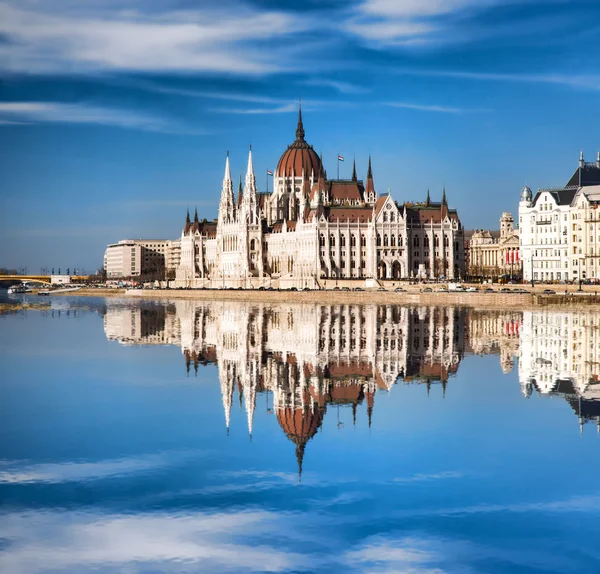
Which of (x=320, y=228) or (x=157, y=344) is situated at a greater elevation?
(x=320, y=228)

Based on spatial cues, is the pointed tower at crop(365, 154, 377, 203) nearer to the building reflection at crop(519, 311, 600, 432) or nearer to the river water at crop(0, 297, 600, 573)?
the building reflection at crop(519, 311, 600, 432)

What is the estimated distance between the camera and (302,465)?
21578mm

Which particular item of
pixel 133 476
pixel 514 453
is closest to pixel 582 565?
pixel 514 453

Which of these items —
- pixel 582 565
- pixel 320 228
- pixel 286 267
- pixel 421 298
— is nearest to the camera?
pixel 582 565

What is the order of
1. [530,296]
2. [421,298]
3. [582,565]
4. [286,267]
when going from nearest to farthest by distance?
[582,565] → [530,296] → [421,298] → [286,267]

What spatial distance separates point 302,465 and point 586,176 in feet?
393

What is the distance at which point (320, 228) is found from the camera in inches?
6531

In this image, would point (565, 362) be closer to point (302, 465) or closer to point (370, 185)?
point (302, 465)

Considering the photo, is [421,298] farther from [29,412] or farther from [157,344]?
[29,412]

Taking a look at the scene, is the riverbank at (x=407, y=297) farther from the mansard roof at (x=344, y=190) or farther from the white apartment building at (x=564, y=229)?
the mansard roof at (x=344, y=190)

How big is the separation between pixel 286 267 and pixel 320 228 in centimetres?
1647

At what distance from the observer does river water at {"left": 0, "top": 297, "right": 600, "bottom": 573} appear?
53.1 ft

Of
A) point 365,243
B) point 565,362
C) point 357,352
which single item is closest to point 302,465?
point 565,362

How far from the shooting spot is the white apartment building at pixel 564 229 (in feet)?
413
